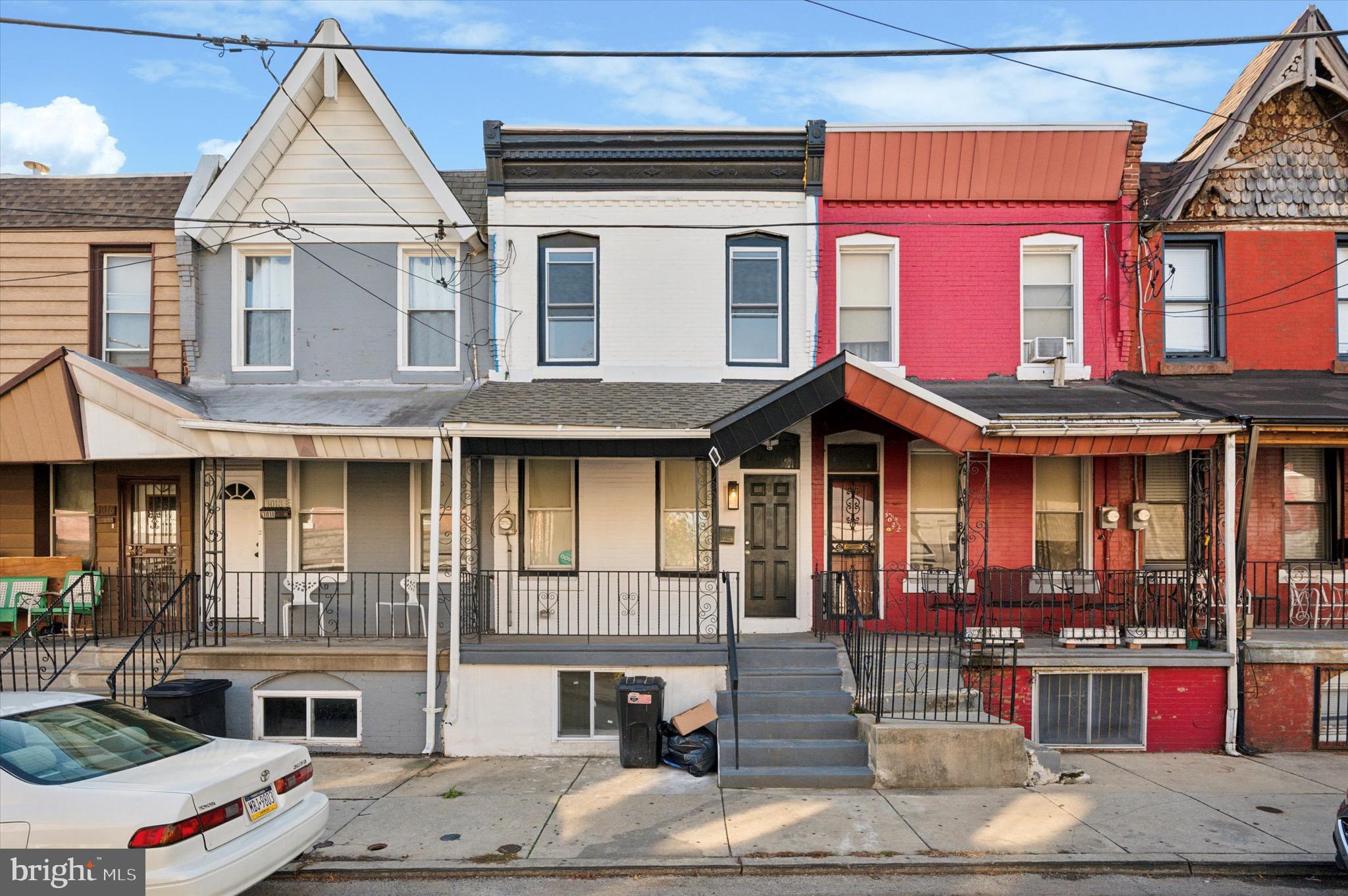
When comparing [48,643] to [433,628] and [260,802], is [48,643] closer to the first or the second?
[433,628]

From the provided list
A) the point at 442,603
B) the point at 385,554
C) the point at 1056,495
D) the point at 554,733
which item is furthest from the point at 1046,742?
the point at 385,554

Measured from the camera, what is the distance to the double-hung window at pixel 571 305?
38.2ft

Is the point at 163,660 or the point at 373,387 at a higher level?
the point at 373,387

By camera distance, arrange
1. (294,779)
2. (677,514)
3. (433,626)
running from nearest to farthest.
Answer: (294,779)
(433,626)
(677,514)

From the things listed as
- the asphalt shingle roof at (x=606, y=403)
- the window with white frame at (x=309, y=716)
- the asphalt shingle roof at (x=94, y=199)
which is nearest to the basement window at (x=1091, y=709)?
the asphalt shingle roof at (x=606, y=403)

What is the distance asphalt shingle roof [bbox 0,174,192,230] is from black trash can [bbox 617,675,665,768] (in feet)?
30.6

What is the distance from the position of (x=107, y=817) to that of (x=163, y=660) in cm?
589

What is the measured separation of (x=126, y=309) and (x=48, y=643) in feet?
15.6

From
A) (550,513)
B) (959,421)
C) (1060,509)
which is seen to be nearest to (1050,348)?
(1060,509)

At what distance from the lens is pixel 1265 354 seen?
1191 cm

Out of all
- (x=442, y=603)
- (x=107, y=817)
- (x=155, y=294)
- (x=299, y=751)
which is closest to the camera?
(x=107, y=817)

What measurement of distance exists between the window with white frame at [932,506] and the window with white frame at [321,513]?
309 inches

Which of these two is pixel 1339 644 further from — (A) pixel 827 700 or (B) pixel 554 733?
(B) pixel 554 733

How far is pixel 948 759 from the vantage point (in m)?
8.33
